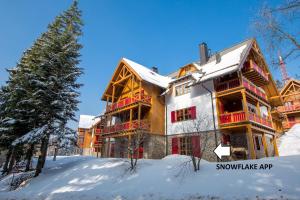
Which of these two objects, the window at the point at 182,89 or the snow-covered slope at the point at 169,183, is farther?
the window at the point at 182,89

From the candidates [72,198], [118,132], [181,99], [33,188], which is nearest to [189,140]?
[181,99]

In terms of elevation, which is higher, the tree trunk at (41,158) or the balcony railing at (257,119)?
the balcony railing at (257,119)

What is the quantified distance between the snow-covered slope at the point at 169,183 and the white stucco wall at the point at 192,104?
294 inches

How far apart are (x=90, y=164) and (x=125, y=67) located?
14396 mm

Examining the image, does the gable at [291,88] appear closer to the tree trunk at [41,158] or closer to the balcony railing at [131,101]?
the balcony railing at [131,101]

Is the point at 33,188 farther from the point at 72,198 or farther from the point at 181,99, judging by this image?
the point at 181,99

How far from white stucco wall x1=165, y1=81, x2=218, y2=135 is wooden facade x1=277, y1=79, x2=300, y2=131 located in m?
22.9

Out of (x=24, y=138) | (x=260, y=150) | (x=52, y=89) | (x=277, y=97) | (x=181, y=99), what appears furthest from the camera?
(x=277, y=97)

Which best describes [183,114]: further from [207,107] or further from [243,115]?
[243,115]

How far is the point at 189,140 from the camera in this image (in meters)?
20.7

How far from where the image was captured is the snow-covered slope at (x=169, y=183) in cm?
832

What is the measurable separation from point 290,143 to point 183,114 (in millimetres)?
15735

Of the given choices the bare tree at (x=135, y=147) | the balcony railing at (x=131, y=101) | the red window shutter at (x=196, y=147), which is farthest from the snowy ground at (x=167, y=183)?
the balcony railing at (x=131, y=101)

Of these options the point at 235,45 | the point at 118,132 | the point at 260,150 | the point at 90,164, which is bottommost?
the point at 90,164
